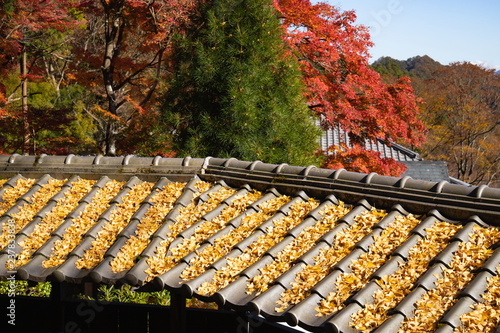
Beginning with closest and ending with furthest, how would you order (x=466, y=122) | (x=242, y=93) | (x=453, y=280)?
(x=453, y=280) < (x=242, y=93) < (x=466, y=122)

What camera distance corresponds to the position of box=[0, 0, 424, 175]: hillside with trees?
9.06m

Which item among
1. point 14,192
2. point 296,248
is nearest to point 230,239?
point 296,248

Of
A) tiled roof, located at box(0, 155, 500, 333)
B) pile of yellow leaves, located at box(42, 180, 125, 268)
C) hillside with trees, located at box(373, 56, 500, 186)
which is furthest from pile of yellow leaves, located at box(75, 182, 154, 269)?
hillside with trees, located at box(373, 56, 500, 186)

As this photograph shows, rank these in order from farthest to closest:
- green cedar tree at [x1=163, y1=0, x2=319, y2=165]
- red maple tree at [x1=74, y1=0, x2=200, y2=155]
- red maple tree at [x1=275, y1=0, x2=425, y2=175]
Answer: red maple tree at [x1=74, y1=0, x2=200, y2=155]
red maple tree at [x1=275, y1=0, x2=425, y2=175]
green cedar tree at [x1=163, y1=0, x2=319, y2=165]

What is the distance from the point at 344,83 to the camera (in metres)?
11.5

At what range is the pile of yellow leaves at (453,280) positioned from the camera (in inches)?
115

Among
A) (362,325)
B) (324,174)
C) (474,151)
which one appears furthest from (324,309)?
(474,151)

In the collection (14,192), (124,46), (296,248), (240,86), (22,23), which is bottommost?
(296,248)

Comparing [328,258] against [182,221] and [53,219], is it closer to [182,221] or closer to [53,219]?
[182,221]

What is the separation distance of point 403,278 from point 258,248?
47.0 inches

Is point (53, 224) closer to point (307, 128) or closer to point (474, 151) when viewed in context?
point (307, 128)

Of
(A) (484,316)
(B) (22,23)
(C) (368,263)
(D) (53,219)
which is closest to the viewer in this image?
(A) (484,316)

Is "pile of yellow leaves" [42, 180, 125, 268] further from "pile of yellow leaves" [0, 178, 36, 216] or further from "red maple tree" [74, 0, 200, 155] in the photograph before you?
"red maple tree" [74, 0, 200, 155]

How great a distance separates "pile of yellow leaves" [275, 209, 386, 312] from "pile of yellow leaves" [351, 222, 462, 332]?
1.43 ft
